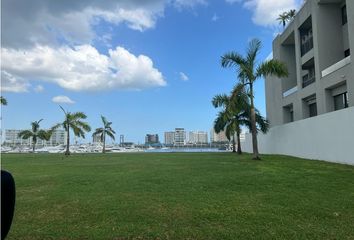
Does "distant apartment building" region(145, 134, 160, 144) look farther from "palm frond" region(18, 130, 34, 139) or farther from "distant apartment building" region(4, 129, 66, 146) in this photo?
"palm frond" region(18, 130, 34, 139)

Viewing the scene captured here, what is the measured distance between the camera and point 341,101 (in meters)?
26.2

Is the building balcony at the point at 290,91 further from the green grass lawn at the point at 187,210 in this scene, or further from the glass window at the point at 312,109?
the green grass lawn at the point at 187,210

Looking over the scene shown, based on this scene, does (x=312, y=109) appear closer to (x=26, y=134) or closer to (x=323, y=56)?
(x=323, y=56)

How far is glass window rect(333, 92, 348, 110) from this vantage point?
25.5 metres

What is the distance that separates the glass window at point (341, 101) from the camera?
2553 centimetres

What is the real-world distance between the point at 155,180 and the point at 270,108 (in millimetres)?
33767

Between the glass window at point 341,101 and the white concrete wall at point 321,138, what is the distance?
344 cm

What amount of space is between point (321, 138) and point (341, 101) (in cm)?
619

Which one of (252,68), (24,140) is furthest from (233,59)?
(24,140)

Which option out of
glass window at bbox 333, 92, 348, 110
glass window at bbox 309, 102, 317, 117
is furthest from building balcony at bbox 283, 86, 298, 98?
glass window at bbox 333, 92, 348, 110

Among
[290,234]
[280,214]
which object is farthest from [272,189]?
[290,234]

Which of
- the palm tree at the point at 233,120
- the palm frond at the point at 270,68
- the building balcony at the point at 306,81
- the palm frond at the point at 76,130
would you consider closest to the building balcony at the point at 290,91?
the building balcony at the point at 306,81

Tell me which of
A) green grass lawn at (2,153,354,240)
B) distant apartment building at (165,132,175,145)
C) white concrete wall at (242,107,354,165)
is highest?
distant apartment building at (165,132,175,145)

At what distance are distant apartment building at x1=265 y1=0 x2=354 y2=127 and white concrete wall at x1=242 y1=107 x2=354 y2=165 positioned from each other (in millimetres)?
2891
